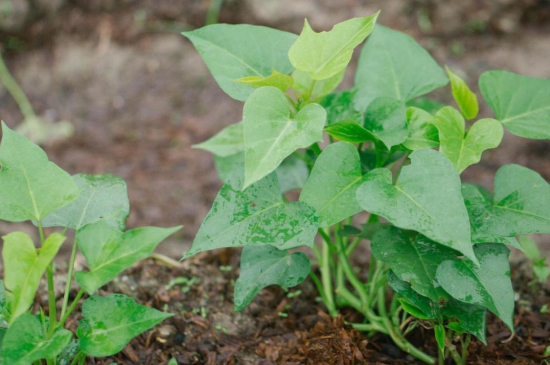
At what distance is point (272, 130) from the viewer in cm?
105

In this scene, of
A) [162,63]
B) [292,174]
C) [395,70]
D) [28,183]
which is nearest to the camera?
[28,183]

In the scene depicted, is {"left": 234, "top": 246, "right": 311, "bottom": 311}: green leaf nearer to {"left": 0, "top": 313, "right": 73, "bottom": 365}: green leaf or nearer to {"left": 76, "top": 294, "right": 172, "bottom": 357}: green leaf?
{"left": 76, "top": 294, "right": 172, "bottom": 357}: green leaf

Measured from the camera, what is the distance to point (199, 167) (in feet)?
8.57

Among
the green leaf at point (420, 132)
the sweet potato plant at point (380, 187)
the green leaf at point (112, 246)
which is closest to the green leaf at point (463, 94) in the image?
the sweet potato plant at point (380, 187)

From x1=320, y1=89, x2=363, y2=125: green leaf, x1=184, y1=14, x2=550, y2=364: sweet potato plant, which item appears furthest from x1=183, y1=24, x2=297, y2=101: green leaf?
x1=320, y1=89, x2=363, y2=125: green leaf

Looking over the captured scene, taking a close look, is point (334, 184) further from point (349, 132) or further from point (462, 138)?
point (462, 138)

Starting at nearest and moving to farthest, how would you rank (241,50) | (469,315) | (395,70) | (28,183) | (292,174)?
(28,183)
(469,315)
(241,50)
(395,70)
(292,174)

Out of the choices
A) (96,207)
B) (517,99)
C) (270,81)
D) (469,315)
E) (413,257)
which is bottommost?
(469,315)

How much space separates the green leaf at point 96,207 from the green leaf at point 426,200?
1.72 ft

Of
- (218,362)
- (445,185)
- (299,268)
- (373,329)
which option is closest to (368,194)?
(445,185)

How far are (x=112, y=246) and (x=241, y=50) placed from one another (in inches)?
21.8

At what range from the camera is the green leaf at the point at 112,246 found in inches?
39.2

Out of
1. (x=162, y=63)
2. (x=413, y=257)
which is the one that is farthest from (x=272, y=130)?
(x=162, y=63)

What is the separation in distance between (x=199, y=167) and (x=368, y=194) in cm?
167
